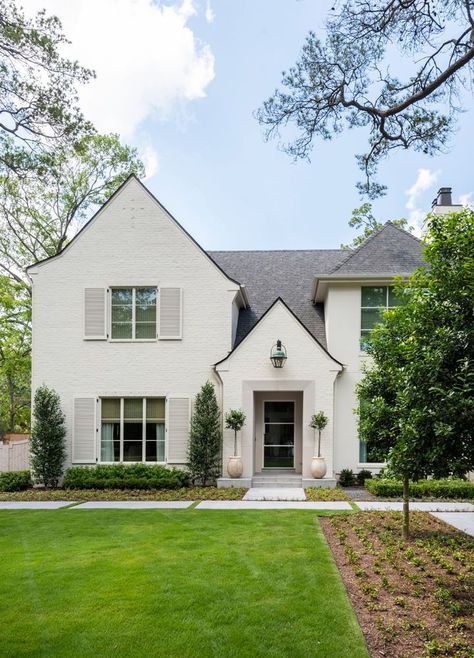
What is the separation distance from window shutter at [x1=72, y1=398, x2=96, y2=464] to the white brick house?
3cm

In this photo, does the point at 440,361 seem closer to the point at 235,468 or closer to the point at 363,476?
the point at 235,468

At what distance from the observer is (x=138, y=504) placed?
488 inches

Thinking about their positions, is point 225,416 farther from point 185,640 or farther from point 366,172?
point 185,640

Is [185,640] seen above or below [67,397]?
below

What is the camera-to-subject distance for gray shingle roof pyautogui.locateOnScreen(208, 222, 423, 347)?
1627 centimetres

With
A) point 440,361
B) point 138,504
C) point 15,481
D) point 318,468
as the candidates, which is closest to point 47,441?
point 15,481

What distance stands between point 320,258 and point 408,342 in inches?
587

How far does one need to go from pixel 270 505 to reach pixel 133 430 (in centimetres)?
574

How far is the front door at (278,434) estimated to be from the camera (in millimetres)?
16688

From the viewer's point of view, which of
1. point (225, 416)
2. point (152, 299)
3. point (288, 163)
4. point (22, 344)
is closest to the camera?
point (288, 163)

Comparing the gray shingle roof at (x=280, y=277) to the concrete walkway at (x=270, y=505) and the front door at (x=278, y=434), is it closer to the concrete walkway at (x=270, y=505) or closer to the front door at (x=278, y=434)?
the front door at (x=278, y=434)

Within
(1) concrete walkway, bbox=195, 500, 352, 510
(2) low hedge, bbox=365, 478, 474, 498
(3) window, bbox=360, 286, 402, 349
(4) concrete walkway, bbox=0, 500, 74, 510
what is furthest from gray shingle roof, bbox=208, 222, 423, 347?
(4) concrete walkway, bbox=0, 500, 74, 510

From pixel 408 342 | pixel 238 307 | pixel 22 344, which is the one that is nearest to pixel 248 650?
pixel 408 342

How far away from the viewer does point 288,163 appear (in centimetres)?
979
